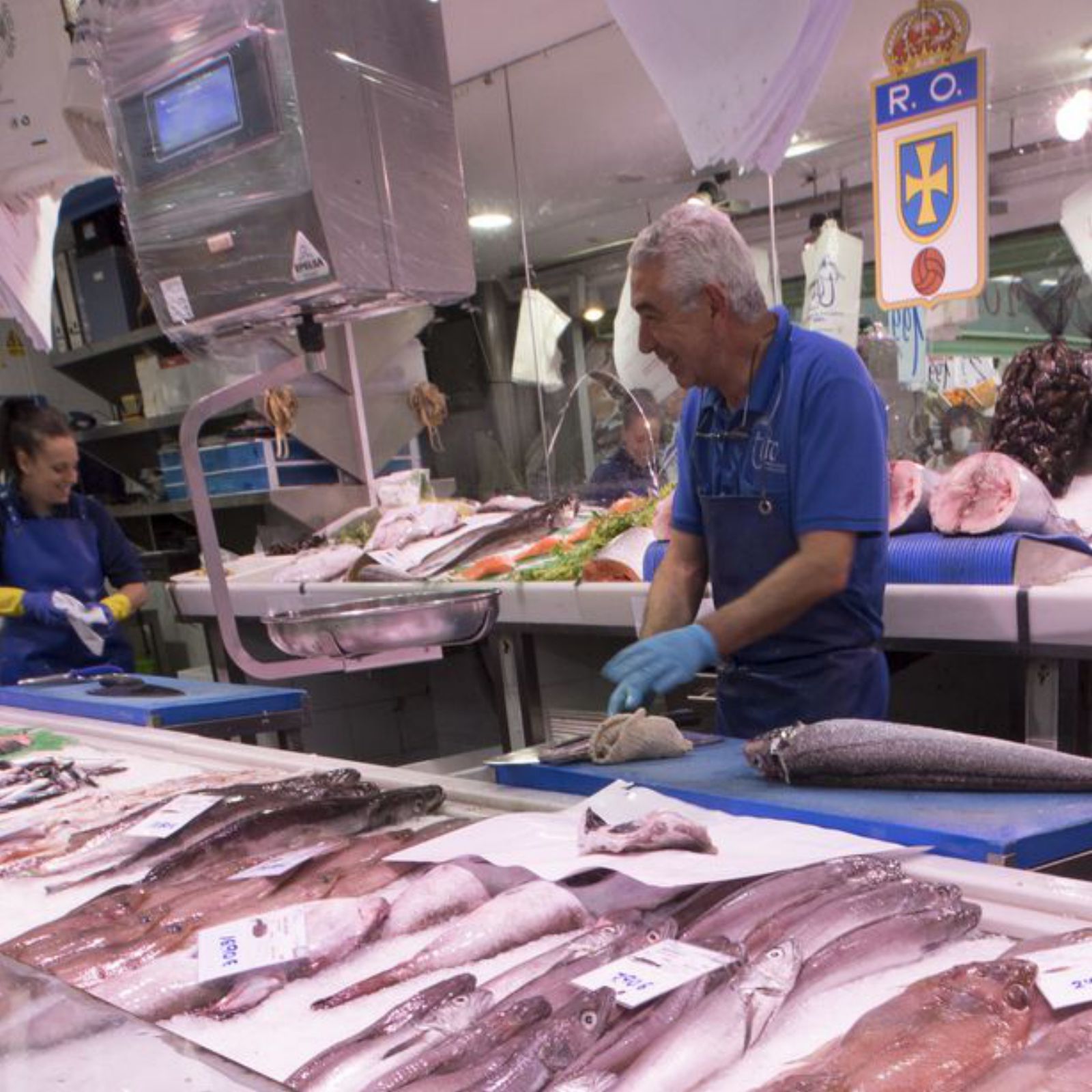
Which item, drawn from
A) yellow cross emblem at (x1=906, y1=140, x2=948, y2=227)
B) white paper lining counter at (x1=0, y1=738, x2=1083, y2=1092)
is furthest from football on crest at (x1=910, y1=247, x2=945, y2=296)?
white paper lining counter at (x1=0, y1=738, x2=1083, y2=1092)

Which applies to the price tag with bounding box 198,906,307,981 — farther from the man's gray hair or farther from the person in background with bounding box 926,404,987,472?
the person in background with bounding box 926,404,987,472

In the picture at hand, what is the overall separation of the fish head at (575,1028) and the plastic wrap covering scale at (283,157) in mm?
1292

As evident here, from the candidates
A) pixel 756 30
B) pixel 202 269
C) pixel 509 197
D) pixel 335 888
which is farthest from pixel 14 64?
pixel 509 197

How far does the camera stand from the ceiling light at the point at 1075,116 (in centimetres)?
512

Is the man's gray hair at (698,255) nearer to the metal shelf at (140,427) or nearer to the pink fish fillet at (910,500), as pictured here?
the pink fish fillet at (910,500)

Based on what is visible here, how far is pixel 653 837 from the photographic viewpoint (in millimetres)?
1477

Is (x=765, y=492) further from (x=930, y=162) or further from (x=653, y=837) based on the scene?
(x=930, y=162)

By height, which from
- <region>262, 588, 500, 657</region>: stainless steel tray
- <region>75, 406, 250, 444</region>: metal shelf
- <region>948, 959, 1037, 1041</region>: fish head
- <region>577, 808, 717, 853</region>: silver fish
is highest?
<region>75, 406, 250, 444</region>: metal shelf

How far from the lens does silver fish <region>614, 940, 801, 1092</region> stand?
960mm

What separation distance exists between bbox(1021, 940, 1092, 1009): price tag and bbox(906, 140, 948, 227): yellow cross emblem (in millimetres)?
Result: 3679

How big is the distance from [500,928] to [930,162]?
384 centimetres

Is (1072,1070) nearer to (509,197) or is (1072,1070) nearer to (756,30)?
(756,30)

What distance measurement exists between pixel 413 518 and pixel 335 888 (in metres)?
4.51

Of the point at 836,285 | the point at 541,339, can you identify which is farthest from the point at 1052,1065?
the point at 541,339
